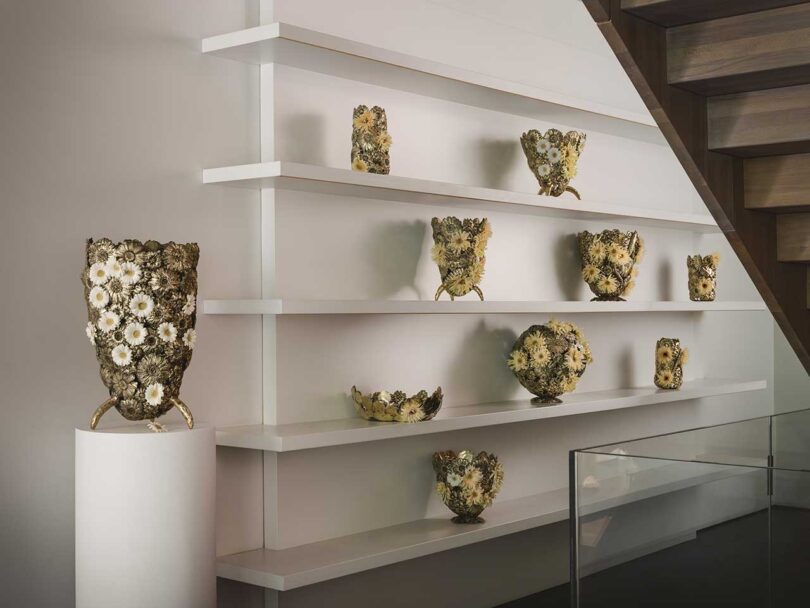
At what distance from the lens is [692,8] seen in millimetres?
2428

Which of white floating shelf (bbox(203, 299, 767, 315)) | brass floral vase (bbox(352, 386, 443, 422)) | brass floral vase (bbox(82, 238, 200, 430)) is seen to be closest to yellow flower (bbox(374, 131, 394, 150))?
white floating shelf (bbox(203, 299, 767, 315))

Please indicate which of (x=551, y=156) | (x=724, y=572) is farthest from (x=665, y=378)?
(x=724, y=572)

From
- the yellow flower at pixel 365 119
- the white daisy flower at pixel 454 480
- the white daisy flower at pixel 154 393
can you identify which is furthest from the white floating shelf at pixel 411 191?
the white daisy flower at pixel 454 480

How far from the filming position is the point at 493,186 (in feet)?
12.7

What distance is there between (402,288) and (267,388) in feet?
2.08

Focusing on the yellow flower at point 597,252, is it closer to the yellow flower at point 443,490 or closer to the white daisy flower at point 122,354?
the yellow flower at point 443,490

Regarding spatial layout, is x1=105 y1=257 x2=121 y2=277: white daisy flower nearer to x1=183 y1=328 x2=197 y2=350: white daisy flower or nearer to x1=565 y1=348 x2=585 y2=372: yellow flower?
x1=183 y1=328 x2=197 y2=350: white daisy flower

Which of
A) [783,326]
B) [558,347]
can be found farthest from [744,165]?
[558,347]

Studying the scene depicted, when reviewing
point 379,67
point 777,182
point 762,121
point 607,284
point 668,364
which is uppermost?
point 379,67

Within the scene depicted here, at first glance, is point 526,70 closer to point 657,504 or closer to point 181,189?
point 181,189

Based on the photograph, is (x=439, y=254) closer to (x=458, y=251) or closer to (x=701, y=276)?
(x=458, y=251)

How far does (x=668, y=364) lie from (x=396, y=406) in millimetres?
1688

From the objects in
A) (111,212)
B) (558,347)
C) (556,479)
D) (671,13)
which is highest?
(671,13)

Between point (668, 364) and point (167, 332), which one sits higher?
point (167, 332)
